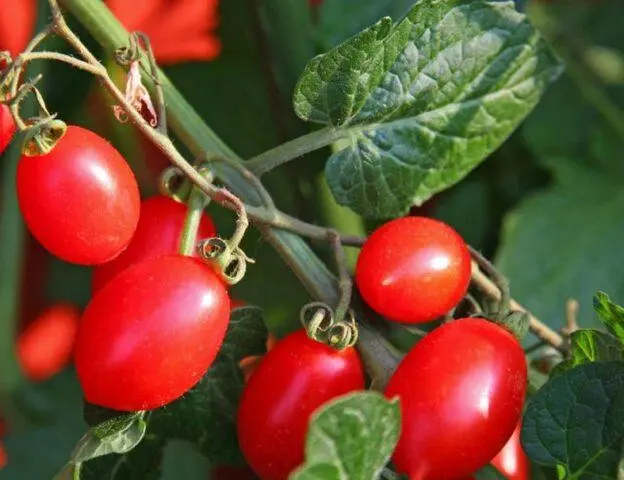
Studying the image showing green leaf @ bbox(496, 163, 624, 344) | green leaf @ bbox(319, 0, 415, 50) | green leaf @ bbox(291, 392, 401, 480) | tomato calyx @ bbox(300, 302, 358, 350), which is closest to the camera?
green leaf @ bbox(291, 392, 401, 480)

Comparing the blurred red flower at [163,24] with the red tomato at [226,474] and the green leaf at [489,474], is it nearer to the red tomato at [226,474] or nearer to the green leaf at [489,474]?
the red tomato at [226,474]

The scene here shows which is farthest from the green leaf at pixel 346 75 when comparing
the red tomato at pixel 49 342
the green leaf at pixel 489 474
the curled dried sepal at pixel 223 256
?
the red tomato at pixel 49 342

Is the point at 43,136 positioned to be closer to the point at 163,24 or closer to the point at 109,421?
the point at 109,421

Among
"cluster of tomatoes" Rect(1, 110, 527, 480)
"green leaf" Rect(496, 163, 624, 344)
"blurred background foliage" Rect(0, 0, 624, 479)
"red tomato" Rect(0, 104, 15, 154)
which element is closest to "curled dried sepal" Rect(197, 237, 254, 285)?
"cluster of tomatoes" Rect(1, 110, 527, 480)

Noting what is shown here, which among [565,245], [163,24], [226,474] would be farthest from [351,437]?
[163,24]

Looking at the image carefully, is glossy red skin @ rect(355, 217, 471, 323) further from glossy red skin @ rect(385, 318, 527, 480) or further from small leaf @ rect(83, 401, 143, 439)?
small leaf @ rect(83, 401, 143, 439)

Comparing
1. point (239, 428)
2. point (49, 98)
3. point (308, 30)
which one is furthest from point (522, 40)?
point (49, 98)

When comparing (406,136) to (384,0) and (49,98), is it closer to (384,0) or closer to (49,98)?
(384,0)

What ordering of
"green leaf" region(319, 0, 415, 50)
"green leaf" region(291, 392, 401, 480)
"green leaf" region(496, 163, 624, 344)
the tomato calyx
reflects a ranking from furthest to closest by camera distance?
1. "green leaf" region(496, 163, 624, 344)
2. "green leaf" region(319, 0, 415, 50)
3. the tomato calyx
4. "green leaf" region(291, 392, 401, 480)
